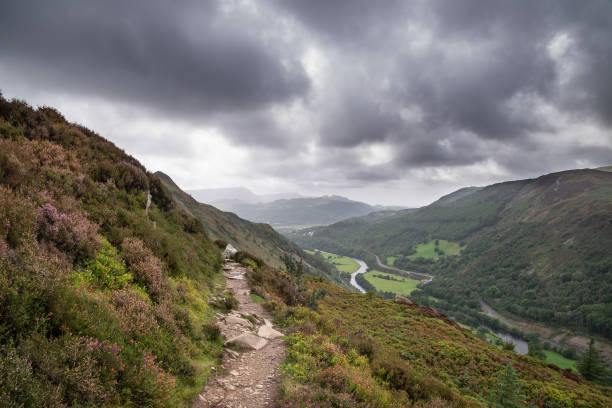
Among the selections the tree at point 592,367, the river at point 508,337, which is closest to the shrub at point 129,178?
the tree at point 592,367

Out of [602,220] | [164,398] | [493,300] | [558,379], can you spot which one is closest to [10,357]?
[164,398]

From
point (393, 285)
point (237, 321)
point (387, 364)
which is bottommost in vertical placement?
point (393, 285)

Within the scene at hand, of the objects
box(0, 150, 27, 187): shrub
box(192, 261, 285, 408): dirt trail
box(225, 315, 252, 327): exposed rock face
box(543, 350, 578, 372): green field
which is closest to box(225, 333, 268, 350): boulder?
box(192, 261, 285, 408): dirt trail

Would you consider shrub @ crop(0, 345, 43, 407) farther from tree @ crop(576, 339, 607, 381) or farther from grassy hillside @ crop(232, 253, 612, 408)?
tree @ crop(576, 339, 607, 381)

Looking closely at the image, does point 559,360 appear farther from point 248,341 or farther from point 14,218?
point 14,218

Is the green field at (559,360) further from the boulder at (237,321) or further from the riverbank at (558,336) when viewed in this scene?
the boulder at (237,321)

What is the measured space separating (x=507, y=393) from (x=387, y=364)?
34.0 feet

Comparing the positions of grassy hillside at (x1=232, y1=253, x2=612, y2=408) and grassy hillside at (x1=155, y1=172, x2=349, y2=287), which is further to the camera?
grassy hillside at (x1=155, y1=172, x2=349, y2=287)

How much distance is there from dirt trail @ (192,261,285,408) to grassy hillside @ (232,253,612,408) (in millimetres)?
457

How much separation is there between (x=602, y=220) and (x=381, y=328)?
270 m

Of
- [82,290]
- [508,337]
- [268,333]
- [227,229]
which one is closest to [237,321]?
[268,333]

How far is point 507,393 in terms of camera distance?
13008 millimetres

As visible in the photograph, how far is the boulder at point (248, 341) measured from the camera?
796cm

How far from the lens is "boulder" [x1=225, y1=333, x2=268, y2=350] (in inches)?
313
